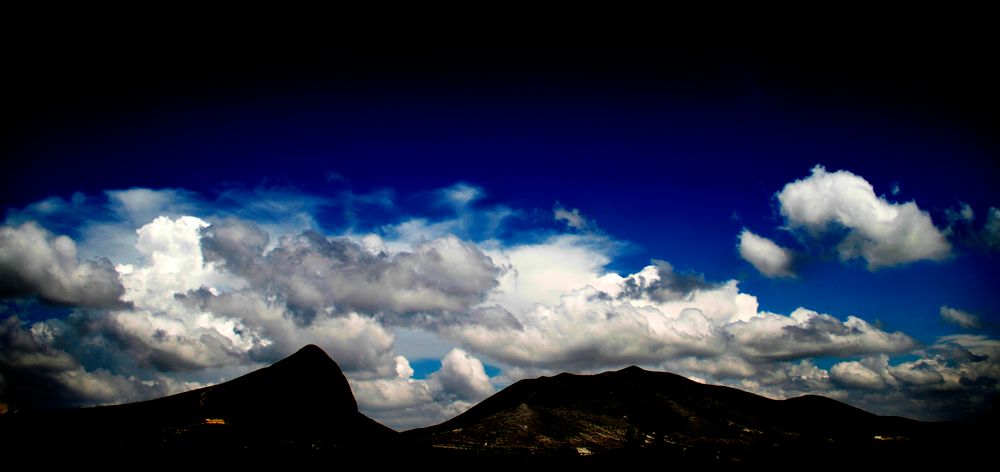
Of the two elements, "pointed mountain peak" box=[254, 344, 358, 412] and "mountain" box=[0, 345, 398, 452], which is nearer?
"mountain" box=[0, 345, 398, 452]

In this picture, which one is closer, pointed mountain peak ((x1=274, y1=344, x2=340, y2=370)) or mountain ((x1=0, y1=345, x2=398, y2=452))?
mountain ((x1=0, y1=345, x2=398, y2=452))

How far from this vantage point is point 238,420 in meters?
127

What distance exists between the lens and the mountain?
101500 millimetres

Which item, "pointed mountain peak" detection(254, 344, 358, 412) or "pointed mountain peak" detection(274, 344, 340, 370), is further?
"pointed mountain peak" detection(274, 344, 340, 370)

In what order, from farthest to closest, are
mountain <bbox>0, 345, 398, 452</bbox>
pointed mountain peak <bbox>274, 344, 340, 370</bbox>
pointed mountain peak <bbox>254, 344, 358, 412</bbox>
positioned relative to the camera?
pointed mountain peak <bbox>274, 344, 340, 370</bbox> → pointed mountain peak <bbox>254, 344, 358, 412</bbox> → mountain <bbox>0, 345, 398, 452</bbox>

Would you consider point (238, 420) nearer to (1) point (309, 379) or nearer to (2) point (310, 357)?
(1) point (309, 379)

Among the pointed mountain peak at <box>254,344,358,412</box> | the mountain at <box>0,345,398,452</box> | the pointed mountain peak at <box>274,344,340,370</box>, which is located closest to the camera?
the mountain at <box>0,345,398,452</box>

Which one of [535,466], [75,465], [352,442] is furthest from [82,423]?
[535,466]

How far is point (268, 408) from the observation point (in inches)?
5428

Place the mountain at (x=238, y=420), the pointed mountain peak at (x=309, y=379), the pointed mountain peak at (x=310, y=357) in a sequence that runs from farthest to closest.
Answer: the pointed mountain peak at (x=310, y=357) < the pointed mountain peak at (x=309, y=379) < the mountain at (x=238, y=420)

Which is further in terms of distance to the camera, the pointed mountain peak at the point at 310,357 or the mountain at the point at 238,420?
the pointed mountain peak at the point at 310,357

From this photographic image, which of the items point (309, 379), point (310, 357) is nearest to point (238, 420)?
point (309, 379)

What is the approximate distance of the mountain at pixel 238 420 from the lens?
102 m

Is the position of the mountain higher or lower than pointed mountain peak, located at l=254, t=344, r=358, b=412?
lower
